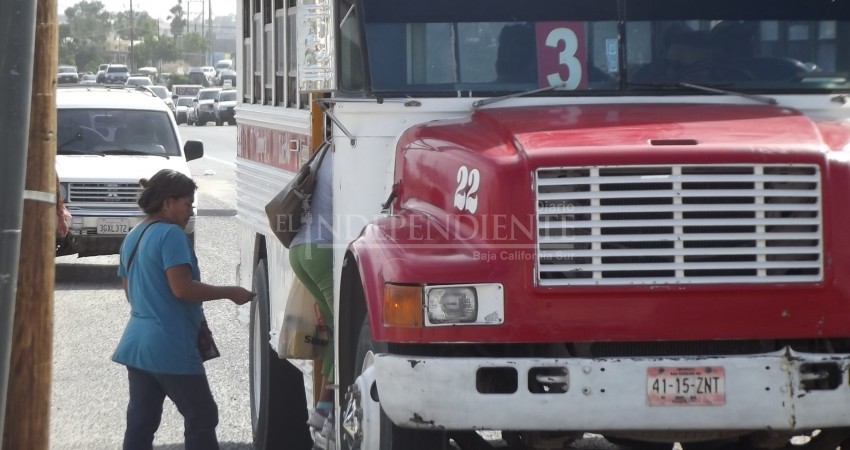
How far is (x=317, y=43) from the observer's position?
5.79 meters

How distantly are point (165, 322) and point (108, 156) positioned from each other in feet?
33.9

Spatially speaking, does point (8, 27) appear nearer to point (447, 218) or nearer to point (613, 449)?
point (447, 218)

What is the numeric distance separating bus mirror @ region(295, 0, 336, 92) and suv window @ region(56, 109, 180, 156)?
11.0 m

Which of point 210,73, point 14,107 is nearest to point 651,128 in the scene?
point 14,107

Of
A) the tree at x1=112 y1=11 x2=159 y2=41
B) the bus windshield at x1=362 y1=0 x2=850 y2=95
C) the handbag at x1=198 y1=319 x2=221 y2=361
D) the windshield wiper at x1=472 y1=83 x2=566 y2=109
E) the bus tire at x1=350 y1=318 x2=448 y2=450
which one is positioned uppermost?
the tree at x1=112 y1=11 x2=159 y2=41

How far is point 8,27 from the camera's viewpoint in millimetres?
5039

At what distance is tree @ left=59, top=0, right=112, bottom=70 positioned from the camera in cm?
14425

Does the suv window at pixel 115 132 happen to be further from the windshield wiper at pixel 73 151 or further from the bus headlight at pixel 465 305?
the bus headlight at pixel 465 305

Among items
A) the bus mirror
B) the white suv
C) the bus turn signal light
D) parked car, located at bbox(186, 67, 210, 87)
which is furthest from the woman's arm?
parked car, located at bbox(186, 67, 210, 87)

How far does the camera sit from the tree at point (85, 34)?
14425cm

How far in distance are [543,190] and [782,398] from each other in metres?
0.99

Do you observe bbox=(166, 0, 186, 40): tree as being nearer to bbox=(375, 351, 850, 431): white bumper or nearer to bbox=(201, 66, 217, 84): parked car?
bbox=(201, 66, 217, 84): parked car

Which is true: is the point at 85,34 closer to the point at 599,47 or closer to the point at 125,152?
the point at 125,152

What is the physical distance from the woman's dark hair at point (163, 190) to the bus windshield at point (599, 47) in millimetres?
1241
